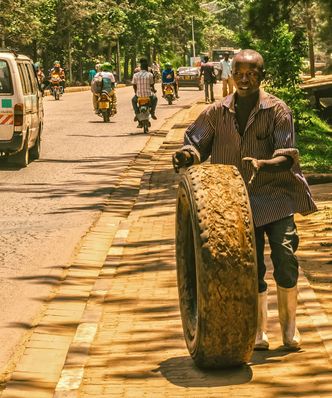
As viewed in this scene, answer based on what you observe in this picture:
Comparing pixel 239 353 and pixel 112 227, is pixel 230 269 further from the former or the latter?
pixel 112 227

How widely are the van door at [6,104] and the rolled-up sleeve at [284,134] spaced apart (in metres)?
13.5

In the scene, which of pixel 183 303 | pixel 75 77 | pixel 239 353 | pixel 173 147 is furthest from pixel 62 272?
pixel 75 77

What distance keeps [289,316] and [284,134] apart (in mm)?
1059

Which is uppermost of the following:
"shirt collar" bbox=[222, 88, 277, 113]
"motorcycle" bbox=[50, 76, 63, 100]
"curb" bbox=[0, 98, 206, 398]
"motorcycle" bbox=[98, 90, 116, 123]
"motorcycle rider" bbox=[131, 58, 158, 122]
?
"shirt collar" bbox=[222, 88, 277, 113]

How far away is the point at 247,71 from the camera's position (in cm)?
691

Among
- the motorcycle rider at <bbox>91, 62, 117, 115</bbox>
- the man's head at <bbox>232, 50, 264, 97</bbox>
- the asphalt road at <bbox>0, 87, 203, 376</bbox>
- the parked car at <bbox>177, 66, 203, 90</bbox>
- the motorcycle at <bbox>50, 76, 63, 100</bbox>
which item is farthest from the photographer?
the parked car at <bbox>177, 66, 203, 90</bbox>

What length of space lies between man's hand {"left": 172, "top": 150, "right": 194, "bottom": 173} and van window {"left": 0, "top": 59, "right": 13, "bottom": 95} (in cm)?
1332

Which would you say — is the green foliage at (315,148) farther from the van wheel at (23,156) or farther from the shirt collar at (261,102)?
the shirt collar at (261,102)

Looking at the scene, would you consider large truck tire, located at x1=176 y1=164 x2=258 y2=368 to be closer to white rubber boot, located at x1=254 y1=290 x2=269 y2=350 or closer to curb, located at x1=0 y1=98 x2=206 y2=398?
white rubber boot, located at x1=254 y1=290 x2=269 y2=350

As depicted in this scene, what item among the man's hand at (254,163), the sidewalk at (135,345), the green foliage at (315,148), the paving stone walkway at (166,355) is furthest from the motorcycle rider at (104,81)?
the man's hand at (254,163)

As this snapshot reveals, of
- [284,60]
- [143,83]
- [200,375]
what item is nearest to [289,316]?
[200,375]

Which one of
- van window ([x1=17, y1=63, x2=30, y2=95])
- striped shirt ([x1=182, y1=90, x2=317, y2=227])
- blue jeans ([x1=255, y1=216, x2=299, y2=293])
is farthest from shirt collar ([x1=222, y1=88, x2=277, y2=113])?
van window ([x1=17, y1=63, x2=30, y2=95])

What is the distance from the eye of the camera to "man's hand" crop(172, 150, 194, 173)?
279 inches

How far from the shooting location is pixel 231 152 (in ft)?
23.5
